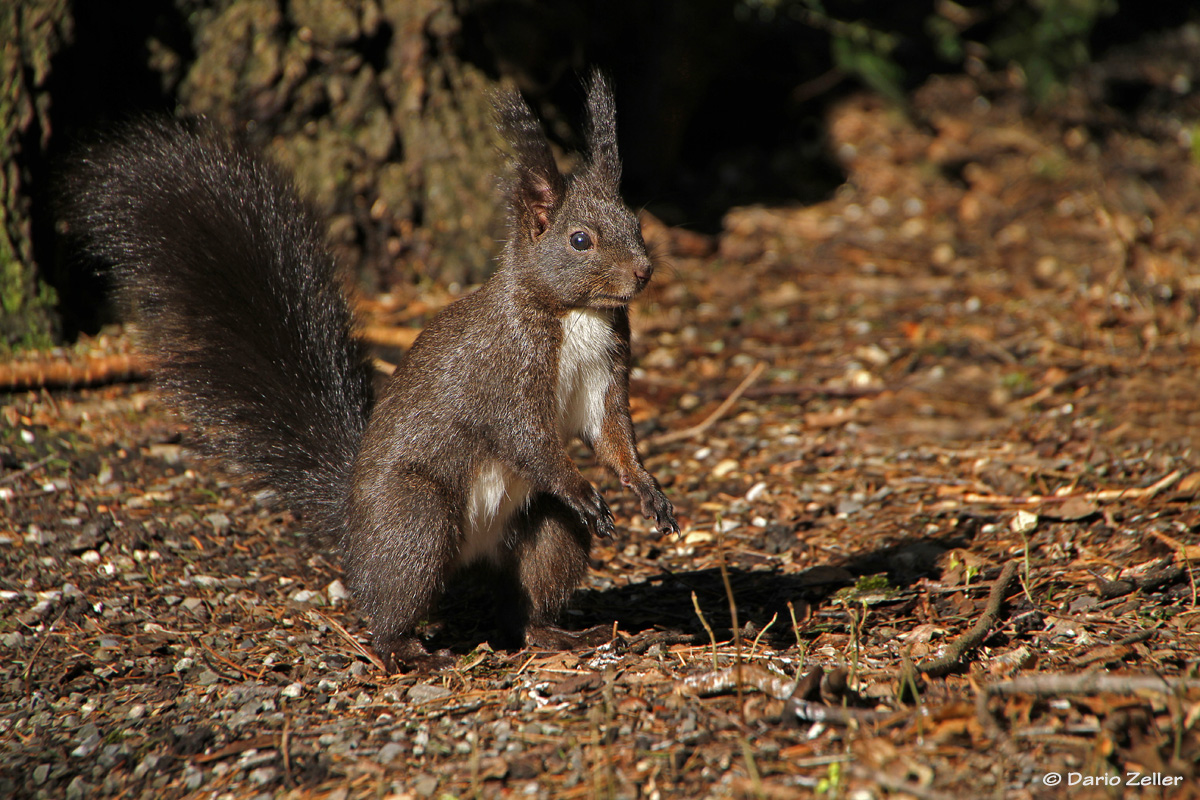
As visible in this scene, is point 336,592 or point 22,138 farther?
point 22,138

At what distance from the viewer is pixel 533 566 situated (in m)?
3.01

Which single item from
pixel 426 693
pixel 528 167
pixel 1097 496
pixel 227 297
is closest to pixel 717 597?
pixel 426 693

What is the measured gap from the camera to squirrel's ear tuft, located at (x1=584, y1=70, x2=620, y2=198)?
9.39 feet

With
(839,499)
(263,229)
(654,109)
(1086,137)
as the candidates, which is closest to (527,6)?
(654,109)

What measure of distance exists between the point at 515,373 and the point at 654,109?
419 centimetres

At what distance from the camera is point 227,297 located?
310 cm

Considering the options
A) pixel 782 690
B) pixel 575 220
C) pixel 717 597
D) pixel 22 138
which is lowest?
pixel 717 597

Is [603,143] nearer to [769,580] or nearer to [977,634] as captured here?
[769,580]

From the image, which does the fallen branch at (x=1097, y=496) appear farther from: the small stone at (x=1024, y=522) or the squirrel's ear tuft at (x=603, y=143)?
the squirrel's ear tuft at (x=603, y=143)

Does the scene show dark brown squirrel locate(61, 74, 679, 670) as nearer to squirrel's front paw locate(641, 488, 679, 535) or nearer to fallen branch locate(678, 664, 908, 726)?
squirrel's front paw locate(641, 488, 679, 535)

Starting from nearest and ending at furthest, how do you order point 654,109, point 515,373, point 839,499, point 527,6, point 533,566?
1. point 515,373
2. point 533,566
3. point 839,499
4. point 527,6
5. point 654,109

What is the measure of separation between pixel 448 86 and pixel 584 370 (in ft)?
9.44

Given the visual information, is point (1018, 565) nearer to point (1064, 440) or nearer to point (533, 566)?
point (1064, 440)

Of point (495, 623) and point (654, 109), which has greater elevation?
point (654, 109)
